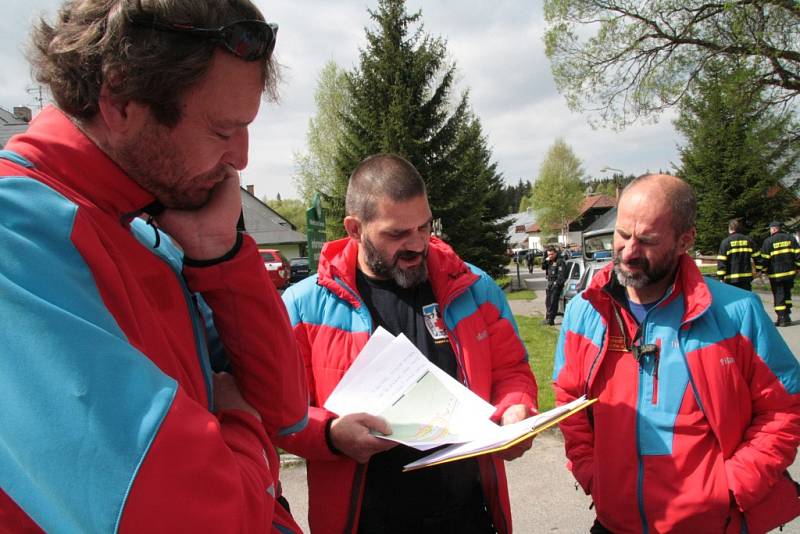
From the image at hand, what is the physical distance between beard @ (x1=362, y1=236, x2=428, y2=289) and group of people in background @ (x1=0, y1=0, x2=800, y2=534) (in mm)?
14

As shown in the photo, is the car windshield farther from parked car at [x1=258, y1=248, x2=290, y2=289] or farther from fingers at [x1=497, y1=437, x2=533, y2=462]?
fingers at [x1=497, y1=437, x2=533, y2=462]

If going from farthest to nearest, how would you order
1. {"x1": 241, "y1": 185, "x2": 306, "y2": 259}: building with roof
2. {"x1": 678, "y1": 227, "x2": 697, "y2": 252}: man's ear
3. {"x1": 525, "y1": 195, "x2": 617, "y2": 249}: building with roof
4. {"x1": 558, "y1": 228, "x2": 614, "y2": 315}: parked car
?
1. {"x1": 525, "y1": 195, "x2": 617, "y2": 249}: building with roof
2. {"x1": 241, "y1": 185, "x2": 306, "y2": 259}: building with roof
3. {"x1": 558, "y1": 228, "x2": 614, "y2": 315}: parked car
4. {"x1": 678, "y1": 227, "x2": 697, "y2": 252}: man's ear

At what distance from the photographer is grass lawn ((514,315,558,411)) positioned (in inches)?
250

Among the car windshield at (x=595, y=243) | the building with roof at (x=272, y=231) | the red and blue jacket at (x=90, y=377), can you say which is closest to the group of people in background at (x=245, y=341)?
the red and blue jacket at (x=90, y=377)

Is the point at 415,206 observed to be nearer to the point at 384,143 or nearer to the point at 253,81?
the point at 253,81

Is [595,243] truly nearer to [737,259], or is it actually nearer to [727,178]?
[737,259]

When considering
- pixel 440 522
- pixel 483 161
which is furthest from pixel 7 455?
pixel 483 161

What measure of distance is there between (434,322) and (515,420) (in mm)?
575

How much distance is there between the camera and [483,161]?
27266 mm

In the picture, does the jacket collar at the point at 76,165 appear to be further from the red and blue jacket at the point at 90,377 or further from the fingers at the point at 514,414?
the fingers at the point at 514,414

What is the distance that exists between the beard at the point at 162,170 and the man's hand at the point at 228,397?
398 mm

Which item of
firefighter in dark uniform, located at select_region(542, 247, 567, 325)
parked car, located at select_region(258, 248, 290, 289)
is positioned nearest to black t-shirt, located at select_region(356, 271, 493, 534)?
firefighter in dark uniform, located at select_region(542, 247, 567, 325)

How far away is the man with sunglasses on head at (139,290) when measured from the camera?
0.70 meters

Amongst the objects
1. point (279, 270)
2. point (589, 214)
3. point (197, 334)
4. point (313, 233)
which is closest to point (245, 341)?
point (197, 334)
